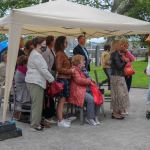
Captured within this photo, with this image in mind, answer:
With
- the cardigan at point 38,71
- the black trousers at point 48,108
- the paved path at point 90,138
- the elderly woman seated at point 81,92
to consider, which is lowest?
the paved path at point 90,138

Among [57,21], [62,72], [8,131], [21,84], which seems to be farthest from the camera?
[21,84]

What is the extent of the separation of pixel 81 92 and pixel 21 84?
4.14 ft

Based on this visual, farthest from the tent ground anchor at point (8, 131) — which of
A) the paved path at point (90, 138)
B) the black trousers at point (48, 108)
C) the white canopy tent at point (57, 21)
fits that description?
Answer: the black trousers at point (48, 108)

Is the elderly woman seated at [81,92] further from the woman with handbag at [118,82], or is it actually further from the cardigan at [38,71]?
the cardigan at [38,71]

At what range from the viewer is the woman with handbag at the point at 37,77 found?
333 inches

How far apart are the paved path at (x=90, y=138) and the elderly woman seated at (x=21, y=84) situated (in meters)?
0.51

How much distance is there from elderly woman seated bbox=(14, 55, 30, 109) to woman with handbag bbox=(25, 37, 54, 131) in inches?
31.0

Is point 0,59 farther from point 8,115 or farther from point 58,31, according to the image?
point 58,31

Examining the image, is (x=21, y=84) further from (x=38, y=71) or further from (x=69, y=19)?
(x=69, y=19)

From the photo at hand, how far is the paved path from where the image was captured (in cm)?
749

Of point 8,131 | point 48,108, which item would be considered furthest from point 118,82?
point 8,131

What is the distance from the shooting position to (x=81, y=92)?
930 cm

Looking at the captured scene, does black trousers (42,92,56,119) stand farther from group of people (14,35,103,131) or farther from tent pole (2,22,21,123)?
tent pole (2,22,21,123)

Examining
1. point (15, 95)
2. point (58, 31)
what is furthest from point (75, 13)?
point (58, 31)
